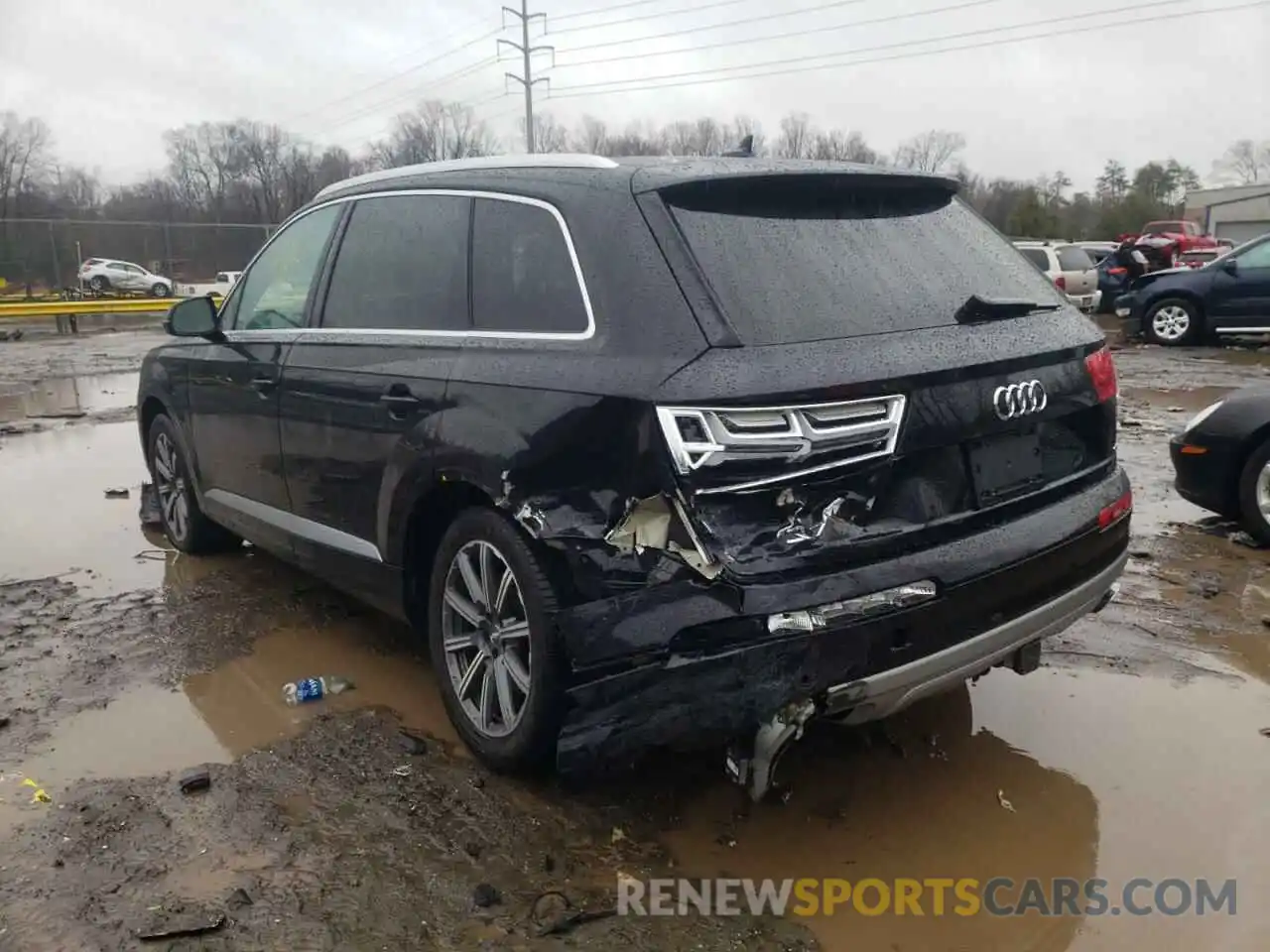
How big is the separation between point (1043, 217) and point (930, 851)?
58643 millimetres

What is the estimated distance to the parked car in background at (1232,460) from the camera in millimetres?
5492

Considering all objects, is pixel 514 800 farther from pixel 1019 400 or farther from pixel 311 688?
pixel 1019 400

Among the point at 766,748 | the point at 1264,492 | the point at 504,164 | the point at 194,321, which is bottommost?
the point at 1264,492

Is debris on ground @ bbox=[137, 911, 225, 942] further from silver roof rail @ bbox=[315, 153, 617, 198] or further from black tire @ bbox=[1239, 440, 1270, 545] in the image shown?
black tire @ bbox=[1239, 440, 1270, 545]

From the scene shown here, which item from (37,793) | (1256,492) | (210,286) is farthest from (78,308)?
(1256,492)

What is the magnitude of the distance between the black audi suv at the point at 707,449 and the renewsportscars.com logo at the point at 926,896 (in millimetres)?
357

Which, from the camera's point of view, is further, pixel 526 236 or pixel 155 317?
pixel 155 317

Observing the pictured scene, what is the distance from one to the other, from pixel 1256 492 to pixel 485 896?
15.3ft

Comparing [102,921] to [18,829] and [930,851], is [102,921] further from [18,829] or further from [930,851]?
[930,851]

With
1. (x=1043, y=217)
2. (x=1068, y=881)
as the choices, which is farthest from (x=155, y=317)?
(x=1043, y=217)

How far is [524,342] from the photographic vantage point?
3137 mm

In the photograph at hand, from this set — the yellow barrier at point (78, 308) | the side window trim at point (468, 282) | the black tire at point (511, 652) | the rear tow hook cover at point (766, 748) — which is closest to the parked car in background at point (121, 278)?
the yellow barrier at point (78, 308)

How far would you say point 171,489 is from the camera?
589cm

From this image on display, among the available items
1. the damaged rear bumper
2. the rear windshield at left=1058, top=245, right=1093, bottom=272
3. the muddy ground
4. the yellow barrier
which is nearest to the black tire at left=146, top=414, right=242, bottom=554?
the muddy ground
